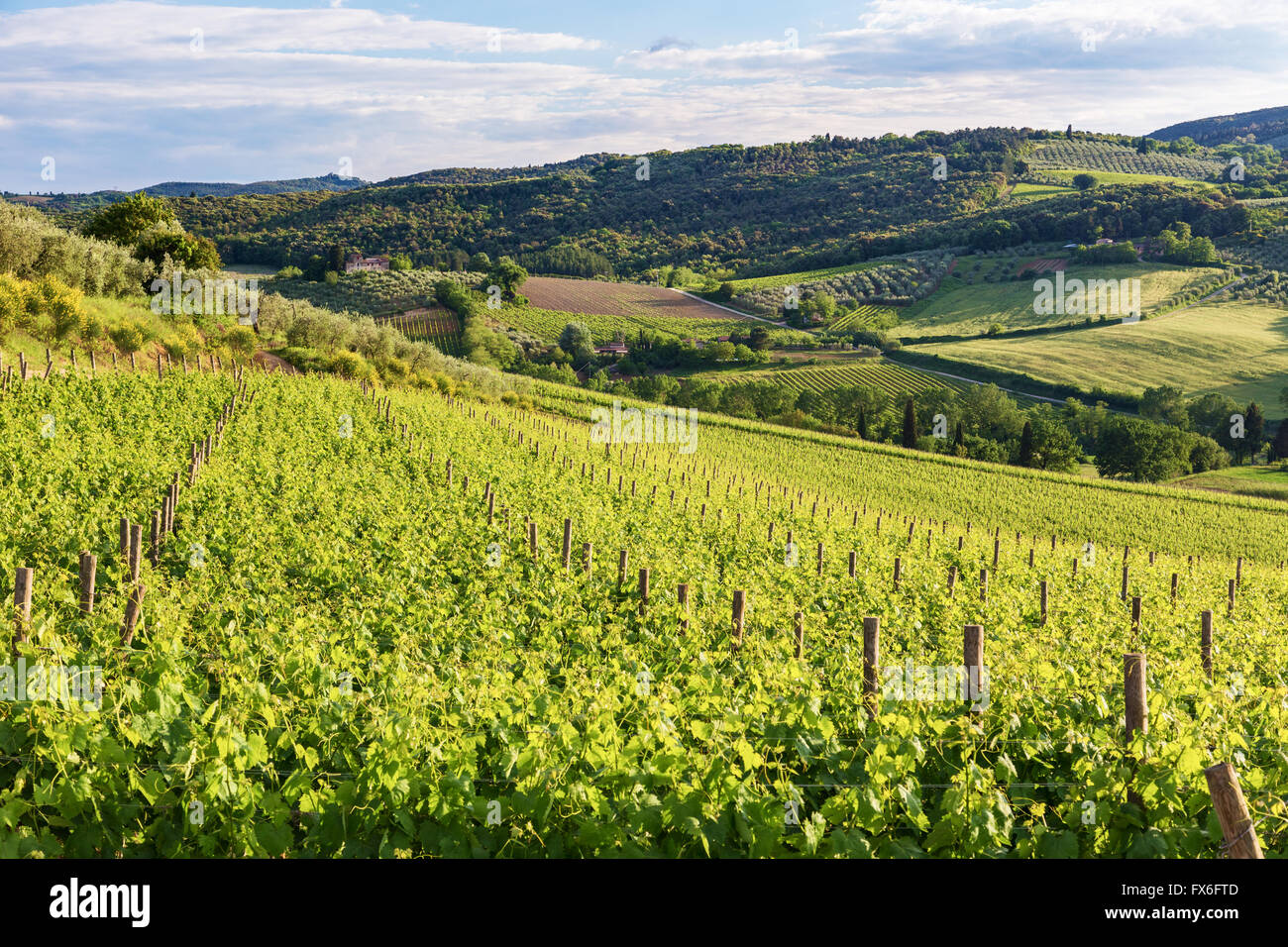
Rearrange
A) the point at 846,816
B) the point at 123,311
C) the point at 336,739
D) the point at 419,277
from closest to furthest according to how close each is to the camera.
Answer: the point at 846,816, the point at 336,739, the point at 123,311, the point at 419,277

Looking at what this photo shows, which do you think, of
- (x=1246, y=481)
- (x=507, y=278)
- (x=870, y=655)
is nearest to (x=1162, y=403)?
(x=1246, y=481)

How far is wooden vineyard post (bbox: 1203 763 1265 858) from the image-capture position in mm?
3508

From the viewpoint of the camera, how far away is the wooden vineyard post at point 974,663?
589 centimetres

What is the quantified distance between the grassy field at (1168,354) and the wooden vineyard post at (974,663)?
8437cm

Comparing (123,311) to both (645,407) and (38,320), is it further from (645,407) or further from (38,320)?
(645,407)

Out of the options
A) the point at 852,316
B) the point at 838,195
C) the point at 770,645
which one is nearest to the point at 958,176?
the point at 838,195

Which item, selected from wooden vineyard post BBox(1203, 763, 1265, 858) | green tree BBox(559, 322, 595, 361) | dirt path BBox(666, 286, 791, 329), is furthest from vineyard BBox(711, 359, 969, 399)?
wooden vineyard post BBox(1203, 763, 1265, 858)

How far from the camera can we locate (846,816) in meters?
4.53

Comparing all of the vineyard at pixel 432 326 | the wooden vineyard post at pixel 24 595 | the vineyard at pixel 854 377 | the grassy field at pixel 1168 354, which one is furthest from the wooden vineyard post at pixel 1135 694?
the grassy field at pixel 1168 354

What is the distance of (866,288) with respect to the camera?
120m

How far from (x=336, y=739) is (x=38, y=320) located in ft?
96.2

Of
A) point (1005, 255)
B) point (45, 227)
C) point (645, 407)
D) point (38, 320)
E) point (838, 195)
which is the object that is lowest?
point (645, 407)

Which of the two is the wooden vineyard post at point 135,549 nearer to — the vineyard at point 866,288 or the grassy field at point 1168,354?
the grassy field at point 1168,354

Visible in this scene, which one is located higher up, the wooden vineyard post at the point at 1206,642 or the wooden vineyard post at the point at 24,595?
the wooden vineyard post at the point at 24,595
